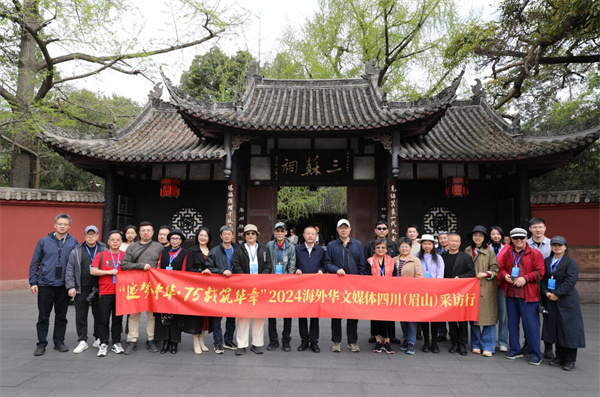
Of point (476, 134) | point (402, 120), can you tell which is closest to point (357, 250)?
point (402, 120)

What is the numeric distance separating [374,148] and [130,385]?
7726mm

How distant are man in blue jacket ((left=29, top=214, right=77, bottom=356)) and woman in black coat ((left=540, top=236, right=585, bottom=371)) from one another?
21.2 ft

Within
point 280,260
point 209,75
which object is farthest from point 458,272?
point 209,75

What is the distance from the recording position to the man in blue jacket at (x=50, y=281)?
4969mm

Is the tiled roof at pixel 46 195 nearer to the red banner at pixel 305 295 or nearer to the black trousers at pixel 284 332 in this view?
the red banner at pixel 305 295

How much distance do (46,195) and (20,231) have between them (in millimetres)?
1157

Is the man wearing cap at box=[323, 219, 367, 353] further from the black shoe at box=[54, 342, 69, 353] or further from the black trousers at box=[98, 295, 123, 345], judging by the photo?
the black shoe at box=[54, 342, 69, 353]

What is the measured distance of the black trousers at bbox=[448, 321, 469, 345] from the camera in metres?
5.17

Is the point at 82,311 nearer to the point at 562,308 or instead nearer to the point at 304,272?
the point at 304,272

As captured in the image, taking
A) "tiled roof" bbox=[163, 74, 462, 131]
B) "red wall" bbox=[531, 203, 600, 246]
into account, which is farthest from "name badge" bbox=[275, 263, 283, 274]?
"red wall" bbox=[531, 203, 600, 246]

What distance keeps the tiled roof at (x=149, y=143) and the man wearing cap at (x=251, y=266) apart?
3.71 metres

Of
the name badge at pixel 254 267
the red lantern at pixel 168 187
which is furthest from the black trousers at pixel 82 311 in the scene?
the red lantern at pixel 168 187

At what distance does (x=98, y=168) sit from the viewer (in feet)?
32.3

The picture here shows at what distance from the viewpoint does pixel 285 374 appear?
14.0ft
